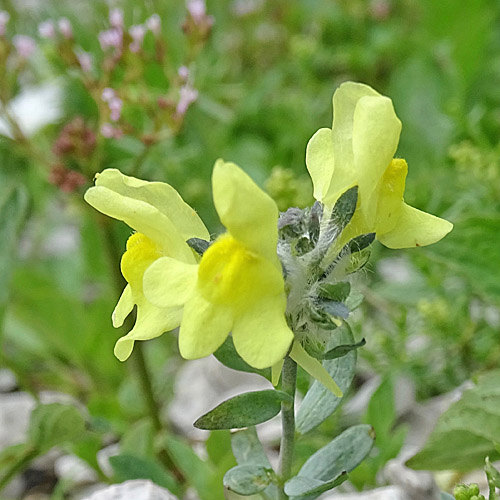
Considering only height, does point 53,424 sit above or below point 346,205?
below

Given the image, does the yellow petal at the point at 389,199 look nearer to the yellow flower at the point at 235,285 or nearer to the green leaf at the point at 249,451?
the yellow flower at the point at 235,285

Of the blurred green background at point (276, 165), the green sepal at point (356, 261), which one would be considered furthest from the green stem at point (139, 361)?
the green sepal at point (356, 261)

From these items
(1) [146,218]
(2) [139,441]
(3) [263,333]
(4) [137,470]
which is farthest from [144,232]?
(2) [139,441]

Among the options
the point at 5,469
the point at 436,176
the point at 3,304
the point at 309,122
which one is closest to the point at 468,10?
the point at 309,122

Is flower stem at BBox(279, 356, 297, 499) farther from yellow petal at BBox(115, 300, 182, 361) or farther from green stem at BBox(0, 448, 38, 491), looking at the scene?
Answer: green stem at BBox(0, 448, 38, 491)

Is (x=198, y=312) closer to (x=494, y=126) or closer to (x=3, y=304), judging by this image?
(x=3, y=304)

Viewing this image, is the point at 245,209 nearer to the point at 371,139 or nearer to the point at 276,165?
the point at 371,139
